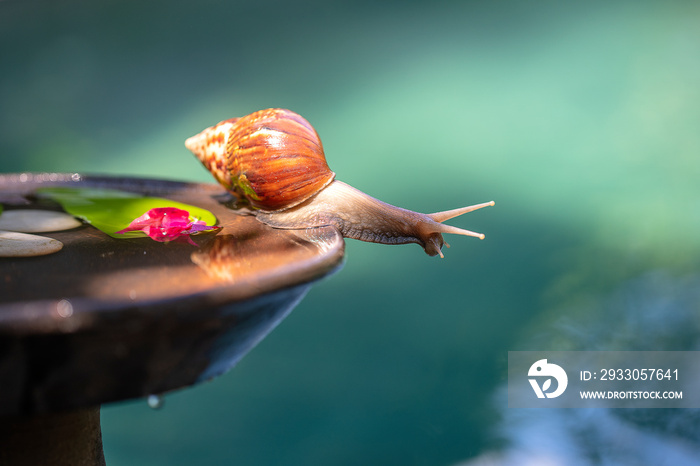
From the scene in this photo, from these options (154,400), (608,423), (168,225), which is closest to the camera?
(154,400)

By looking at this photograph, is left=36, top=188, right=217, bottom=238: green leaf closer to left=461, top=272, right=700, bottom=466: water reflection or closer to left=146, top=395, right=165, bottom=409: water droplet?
left=146, top=395, right=165, bottom=409: water droplet

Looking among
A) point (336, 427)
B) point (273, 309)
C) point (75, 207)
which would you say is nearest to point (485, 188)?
point (336, 427)

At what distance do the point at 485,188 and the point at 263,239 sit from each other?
45.3 inches

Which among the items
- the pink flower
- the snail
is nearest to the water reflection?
the snail

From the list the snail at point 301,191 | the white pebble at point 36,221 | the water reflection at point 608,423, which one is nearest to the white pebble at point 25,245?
the white pebble at point 36,221

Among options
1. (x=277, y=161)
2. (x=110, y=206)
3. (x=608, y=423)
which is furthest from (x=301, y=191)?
(x=608, y=423)

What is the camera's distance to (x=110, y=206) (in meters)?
0.55

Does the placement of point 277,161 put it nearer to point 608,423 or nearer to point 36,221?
point 36,221

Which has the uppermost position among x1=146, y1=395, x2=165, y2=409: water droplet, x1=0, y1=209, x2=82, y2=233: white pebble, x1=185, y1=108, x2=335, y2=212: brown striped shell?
x1=185, y1=108, x2=335, y2=212: brown striped shell

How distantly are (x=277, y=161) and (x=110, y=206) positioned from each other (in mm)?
166

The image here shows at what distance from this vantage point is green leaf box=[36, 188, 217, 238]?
489 millimetres

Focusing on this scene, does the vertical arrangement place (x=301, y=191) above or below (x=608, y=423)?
above

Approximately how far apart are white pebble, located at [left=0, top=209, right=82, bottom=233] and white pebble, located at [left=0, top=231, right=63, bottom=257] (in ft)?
0.10

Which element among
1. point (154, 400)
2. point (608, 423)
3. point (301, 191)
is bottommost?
point (608, 423)
